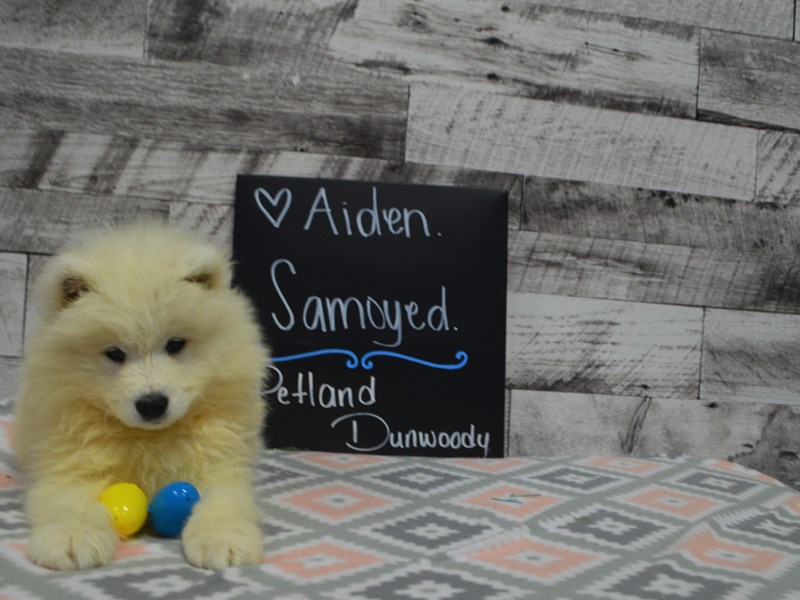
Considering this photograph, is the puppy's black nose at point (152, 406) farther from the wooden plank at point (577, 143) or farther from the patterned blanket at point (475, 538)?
the wooden plank at point (577, 143)

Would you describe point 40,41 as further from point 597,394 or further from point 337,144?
point 597,394

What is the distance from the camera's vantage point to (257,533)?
1026 millimetres

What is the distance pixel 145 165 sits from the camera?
5.56 ft

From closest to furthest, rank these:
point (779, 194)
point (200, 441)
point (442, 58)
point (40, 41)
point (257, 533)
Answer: point (257, 533), point (200, 441), point (40, 41), point (442, 58), point (779, 194)

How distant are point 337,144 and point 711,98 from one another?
94 cm

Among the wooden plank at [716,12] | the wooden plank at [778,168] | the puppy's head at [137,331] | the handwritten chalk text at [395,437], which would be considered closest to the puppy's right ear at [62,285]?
the puppy's head at [137,331]

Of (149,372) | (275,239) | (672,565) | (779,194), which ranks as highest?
(779,194)

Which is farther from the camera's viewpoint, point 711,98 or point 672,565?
point 711,98

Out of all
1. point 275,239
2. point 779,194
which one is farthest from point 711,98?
point 275,239

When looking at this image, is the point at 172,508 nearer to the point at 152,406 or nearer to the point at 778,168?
the point at 152,406

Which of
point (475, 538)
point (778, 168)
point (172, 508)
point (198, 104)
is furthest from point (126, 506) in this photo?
point (778, 168)

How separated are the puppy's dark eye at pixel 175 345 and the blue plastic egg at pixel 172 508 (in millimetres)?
194

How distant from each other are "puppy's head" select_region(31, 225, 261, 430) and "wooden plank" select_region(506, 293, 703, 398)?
0.81 meters

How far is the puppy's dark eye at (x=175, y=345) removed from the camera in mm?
1125
